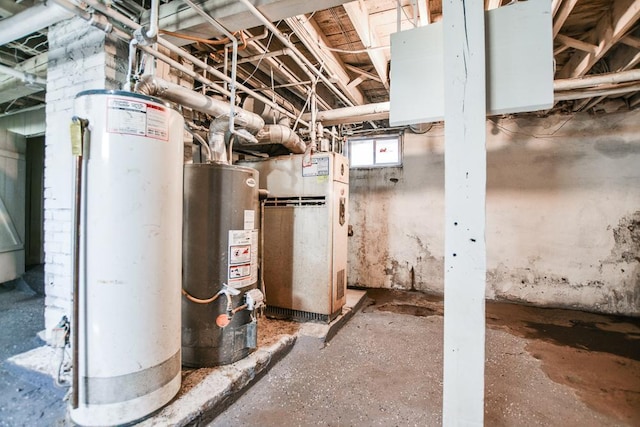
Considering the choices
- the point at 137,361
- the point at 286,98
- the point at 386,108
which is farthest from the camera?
the point at 286,98

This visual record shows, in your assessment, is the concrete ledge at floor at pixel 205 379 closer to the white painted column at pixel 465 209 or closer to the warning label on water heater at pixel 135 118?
the white painted column at pixel 465 209

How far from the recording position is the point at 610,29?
85.0 inches

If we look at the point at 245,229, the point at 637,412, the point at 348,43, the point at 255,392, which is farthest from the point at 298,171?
the point at 637,412

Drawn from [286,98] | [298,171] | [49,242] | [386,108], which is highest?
[286,98]

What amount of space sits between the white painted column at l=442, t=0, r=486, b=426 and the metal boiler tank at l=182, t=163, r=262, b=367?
1.27 m

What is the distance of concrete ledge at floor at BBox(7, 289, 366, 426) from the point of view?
1418mm

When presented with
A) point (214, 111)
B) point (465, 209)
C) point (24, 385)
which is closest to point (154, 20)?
point (214, 111)

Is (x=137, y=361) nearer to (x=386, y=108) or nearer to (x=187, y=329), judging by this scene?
(x=187, y=329)

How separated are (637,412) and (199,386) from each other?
244 centimetres

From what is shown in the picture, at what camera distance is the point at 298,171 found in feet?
8.93

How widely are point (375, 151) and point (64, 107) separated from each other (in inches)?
138

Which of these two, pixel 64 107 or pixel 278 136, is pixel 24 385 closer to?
pixel 64 107

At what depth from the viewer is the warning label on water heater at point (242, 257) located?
1868 millimetres

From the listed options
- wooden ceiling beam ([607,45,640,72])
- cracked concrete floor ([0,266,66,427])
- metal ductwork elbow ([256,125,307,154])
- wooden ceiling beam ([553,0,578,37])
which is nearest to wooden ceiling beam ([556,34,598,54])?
wooden ceiling beam ([607,45,640,72])
